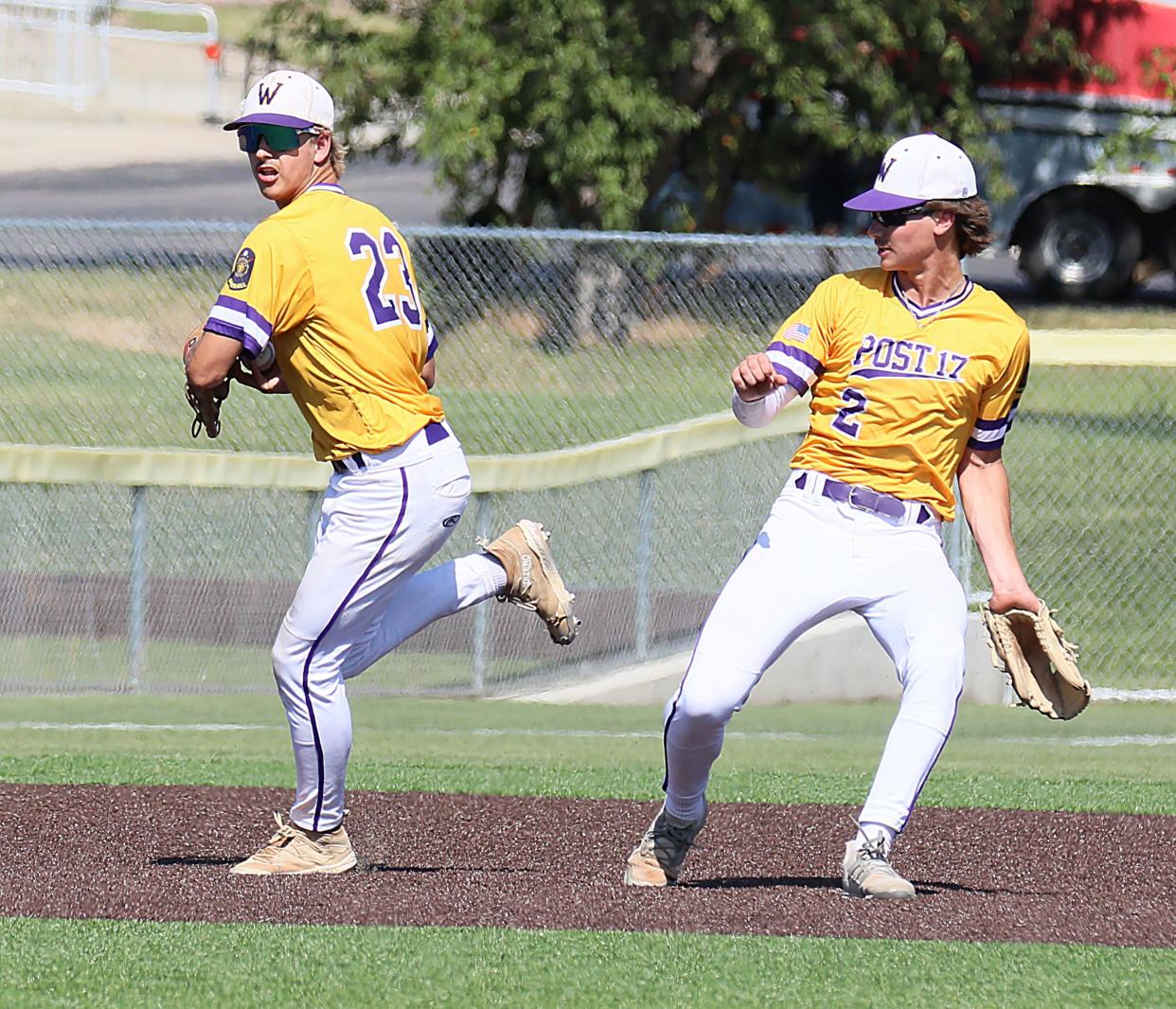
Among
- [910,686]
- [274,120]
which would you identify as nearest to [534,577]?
[910,686]

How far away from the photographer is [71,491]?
9.90 meters

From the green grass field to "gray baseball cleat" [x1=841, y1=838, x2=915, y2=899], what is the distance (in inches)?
14.9

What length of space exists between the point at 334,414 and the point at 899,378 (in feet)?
4.90

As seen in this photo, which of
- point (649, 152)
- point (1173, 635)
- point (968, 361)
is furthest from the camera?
point (649, 152)

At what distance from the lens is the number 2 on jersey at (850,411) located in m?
5.37

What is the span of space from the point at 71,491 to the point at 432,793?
344 cm

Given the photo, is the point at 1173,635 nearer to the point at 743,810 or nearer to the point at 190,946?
the point at 743,810

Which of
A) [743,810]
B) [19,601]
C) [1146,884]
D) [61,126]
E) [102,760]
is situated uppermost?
[1146,884]

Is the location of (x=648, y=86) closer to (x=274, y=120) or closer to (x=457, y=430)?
(x=457, y=430)

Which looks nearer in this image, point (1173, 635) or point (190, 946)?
point (190, 946)

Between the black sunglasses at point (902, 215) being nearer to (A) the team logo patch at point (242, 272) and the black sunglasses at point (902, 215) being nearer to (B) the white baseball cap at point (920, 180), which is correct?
(B) the white baseball cap at point (920, 180)

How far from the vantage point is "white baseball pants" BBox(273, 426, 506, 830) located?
558 centimetres

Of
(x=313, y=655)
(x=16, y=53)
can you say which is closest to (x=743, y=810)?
(x=313, y=655)

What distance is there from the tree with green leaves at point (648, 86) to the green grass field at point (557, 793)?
814 cm
